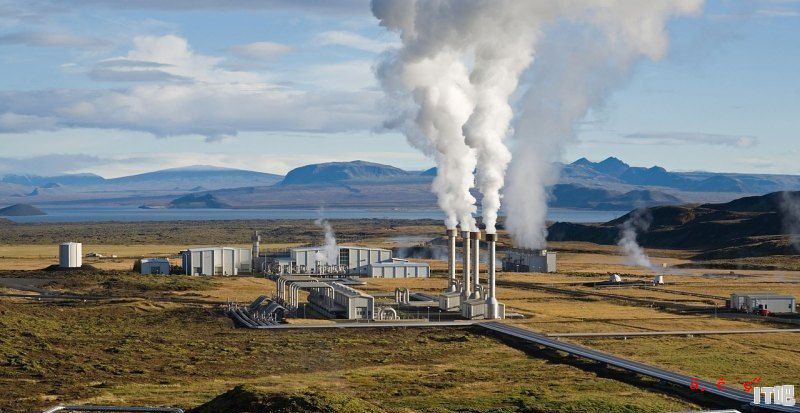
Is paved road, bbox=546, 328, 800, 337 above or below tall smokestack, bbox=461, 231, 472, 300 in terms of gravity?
below

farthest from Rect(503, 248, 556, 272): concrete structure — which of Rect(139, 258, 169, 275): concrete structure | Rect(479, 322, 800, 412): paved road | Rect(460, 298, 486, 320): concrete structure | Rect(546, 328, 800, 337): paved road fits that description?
Rect(546, 328, 800, 337): paved road

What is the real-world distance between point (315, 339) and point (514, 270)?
7845 centimetres

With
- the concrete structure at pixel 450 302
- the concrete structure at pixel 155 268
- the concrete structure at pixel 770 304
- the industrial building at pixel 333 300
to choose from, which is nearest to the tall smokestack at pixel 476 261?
the concrete structure at pixel 450 302

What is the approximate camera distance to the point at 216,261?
121312 mm

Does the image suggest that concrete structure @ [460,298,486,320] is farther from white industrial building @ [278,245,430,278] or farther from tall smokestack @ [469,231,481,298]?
white industrial building @ [278,245,430,278]

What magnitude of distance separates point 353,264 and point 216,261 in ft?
52.0

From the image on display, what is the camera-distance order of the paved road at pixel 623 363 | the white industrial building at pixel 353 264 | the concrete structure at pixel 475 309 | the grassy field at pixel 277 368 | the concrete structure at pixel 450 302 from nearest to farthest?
the paved road at pixel 623 363, the grassy field at pixel 277 368, the concrete structure at pixel 475 309, the concrete structure at pixel 450 302, the white industrial building at pixel 353 264

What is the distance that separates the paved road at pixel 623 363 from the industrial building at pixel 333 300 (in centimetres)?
884

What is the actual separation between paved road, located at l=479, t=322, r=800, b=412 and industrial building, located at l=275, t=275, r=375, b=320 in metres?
8.84

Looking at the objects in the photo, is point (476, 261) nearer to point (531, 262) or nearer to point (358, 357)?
point (358, 357)

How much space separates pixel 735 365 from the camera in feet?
179

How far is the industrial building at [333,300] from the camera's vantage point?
245 ft

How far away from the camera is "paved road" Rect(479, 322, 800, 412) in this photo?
43.0m

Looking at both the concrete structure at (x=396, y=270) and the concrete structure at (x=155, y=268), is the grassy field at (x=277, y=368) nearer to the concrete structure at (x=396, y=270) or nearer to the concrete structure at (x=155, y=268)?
the concrete structure at (x=155, y=268)
